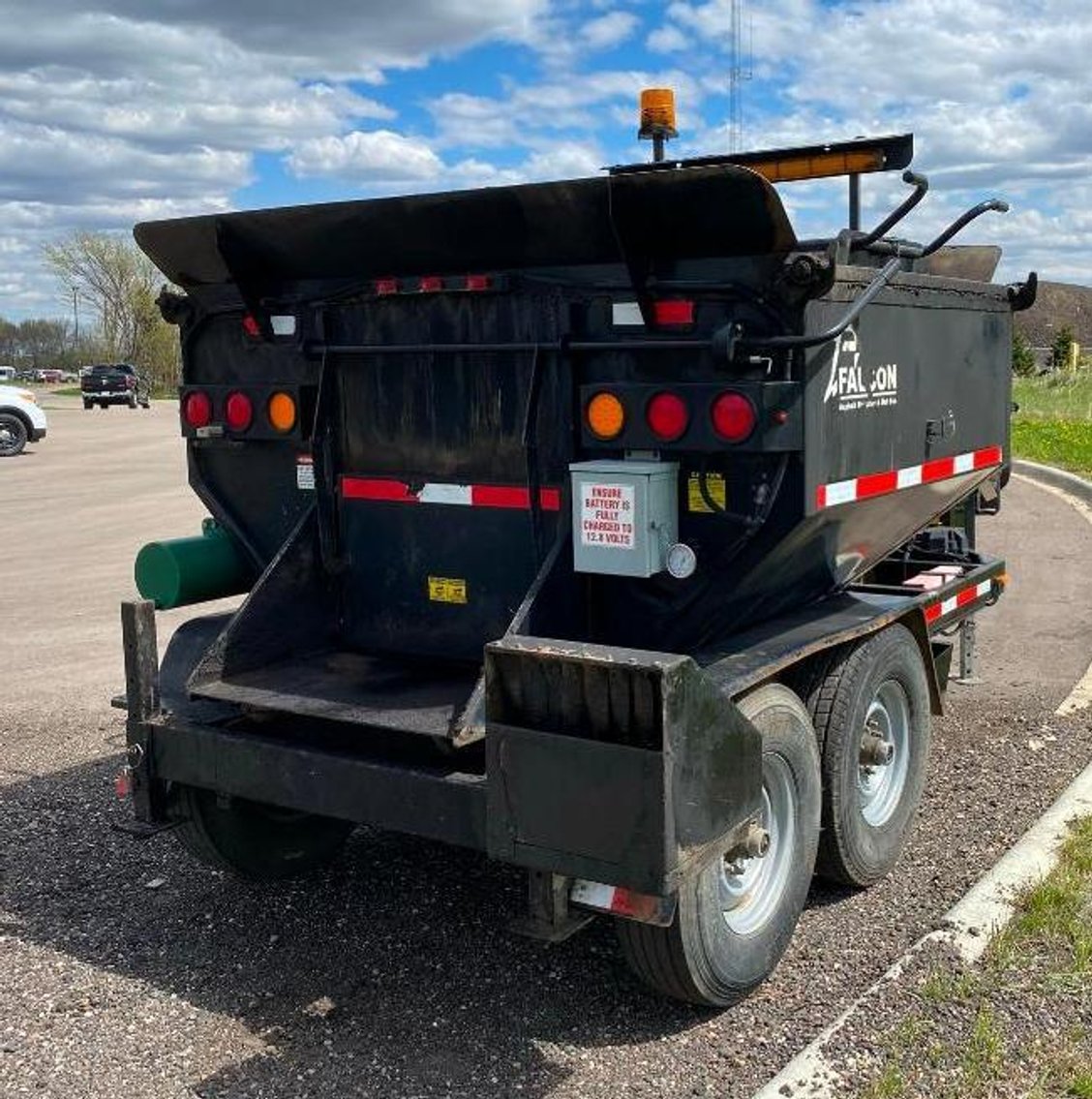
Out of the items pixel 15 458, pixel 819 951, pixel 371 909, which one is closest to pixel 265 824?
pixel 371 909

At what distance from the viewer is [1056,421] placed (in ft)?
76.5

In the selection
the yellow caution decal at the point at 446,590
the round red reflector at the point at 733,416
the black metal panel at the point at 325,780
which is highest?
the round red reflector at the point at 733,416

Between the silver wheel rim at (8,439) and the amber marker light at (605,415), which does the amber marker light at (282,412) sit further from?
the silver wheel rim at (8,439)

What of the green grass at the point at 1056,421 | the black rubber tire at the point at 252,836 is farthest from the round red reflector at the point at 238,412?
the green grass at the point at 1056,421

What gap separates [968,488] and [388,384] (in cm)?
263

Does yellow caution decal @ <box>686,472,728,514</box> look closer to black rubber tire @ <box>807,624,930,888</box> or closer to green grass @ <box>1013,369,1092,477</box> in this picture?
black rubber tire @ <box>807,624,930,888</box>

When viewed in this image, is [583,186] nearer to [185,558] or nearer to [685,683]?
[685,683]

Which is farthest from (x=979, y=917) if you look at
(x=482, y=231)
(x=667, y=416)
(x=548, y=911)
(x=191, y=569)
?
(x=191, y=569)

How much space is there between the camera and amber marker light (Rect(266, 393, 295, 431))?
4.44 m

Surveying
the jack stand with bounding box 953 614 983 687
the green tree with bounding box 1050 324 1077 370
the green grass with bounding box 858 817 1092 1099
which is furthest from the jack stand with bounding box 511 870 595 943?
the green tree with bounding box 1050 324 1077 370

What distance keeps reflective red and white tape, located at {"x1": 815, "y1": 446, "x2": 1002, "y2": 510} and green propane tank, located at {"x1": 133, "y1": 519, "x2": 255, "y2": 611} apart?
216 centimetres

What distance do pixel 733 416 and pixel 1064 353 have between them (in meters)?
42.8

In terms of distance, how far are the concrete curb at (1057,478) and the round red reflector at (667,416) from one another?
11.5 meters

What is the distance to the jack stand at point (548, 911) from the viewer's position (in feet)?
10.6
